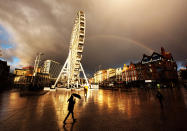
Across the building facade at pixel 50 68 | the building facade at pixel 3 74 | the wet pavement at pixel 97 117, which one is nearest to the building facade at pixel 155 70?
the wet pavement at pixel 97 117

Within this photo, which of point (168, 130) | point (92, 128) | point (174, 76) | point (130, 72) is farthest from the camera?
point (130, 72)

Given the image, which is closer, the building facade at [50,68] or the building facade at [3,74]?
the building facade at [3,74]

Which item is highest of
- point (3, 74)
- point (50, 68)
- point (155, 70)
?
point (50, 68)

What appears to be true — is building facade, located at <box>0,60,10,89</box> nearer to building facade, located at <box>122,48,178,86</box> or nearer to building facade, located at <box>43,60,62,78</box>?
building facade, located at <box>122,48,178,86</box>

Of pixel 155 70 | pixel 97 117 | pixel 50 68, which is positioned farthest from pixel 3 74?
pixel 50 68

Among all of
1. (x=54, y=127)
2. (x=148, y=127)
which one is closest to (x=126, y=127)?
(x=148, y=127)

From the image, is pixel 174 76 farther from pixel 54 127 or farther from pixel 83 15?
pixel 54 127

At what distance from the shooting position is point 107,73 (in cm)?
10356

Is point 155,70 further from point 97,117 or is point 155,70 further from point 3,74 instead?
point 3,74

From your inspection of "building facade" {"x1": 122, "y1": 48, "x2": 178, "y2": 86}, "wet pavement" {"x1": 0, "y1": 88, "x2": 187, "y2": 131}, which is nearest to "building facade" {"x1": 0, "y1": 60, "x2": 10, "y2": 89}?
"wet pavement" {"x1": 0, "y1": 88, "x2": 187, "y2": 131}

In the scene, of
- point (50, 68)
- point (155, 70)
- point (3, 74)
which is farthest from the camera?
point (50, 68)

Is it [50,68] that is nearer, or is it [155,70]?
[155,70]

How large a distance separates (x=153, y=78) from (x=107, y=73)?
5792 centimetres

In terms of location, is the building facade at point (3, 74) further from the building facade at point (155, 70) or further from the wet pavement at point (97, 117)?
the building facade at point (155, 70)
